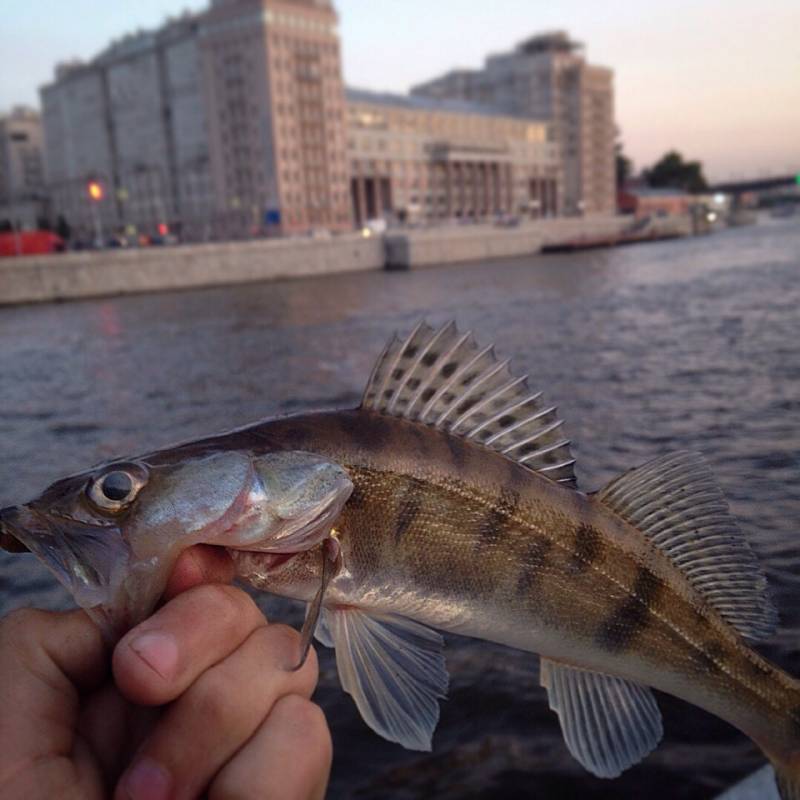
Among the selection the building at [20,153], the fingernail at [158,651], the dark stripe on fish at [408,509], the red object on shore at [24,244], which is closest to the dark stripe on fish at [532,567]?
the dark stripe on fish at [408,509]

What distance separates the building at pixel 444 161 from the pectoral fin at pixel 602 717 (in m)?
98.3

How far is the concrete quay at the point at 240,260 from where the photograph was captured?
4612 centimetres

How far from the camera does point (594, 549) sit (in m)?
2.41

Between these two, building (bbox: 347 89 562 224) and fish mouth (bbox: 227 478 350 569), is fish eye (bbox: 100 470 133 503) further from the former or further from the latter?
building (bbox: 347 89 562 224)

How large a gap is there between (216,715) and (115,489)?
0.57m

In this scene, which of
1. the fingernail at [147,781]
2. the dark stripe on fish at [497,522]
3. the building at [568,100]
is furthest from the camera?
the building at [568,100]

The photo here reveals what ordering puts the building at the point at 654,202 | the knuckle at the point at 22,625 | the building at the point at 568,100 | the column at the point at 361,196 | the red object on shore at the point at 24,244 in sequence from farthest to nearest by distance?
the building at the point at 654,202 < the building at the point at 568,100 < the column at the point at 361,196 < the red object on shore at the point at 24,244 < the knuckle at the point at 22,625

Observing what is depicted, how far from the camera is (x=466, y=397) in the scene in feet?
8.03

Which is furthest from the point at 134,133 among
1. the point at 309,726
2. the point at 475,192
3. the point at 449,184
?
the point at 309,726

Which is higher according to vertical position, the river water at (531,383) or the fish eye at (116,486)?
the fish eye at (116,486)

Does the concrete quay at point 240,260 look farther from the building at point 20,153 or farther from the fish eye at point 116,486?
the building at point 20,153

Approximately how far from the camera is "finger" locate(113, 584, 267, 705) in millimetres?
1653

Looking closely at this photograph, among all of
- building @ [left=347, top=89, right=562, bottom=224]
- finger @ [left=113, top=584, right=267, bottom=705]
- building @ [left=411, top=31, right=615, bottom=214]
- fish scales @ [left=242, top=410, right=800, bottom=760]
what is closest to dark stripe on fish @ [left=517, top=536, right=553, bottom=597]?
fish scales @ [left=242, top=410, right=800, bottom=760]

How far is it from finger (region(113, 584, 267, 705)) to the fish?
141 millimetres
